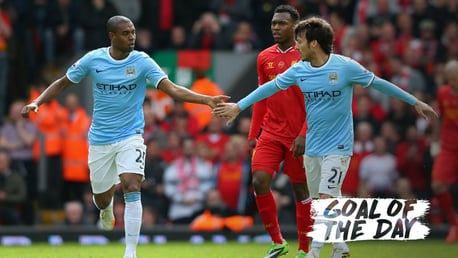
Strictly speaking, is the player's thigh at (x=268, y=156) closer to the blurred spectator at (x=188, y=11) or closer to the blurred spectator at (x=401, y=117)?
the blurred spectator at (x=401, y=117)

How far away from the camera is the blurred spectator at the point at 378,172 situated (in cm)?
2052

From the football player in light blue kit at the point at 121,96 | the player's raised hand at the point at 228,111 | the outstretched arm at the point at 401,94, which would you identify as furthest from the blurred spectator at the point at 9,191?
the outstretched arm at the point at 401,94

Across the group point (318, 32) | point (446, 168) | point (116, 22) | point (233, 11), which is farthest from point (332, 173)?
point (233, 11)

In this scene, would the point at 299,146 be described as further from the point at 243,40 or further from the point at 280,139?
the point at 243,40

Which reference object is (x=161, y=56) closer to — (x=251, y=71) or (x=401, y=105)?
(x=251, y=71)

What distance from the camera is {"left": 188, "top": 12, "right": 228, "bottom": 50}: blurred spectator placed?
2252 centimetres

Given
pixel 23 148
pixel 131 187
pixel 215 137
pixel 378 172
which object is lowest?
pixel 378 172

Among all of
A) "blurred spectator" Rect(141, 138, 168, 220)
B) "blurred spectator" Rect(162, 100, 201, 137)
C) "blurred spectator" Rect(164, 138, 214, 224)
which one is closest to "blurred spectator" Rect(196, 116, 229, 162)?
"blurred spectator" Rect(162, 100, 201, 137)

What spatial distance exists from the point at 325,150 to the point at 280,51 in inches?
65.0

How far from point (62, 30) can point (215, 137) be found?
397 cm

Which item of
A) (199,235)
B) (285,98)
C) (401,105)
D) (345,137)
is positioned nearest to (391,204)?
(345,137)

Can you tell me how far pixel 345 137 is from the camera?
12.7 m

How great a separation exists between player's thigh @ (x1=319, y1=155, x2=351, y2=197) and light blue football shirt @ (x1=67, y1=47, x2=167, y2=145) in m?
2.12

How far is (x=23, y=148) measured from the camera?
67.8 feet
